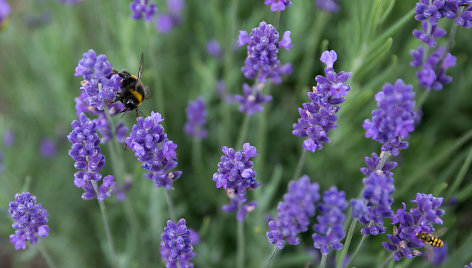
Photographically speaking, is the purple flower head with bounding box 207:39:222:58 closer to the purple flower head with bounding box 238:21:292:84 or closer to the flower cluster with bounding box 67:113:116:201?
the purple flower head with bounding box 238:21:292:84

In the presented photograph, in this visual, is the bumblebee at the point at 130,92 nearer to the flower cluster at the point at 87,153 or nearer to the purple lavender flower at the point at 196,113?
the flower cluster at the point at 87,153

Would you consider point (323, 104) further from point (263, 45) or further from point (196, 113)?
point (196, 113)

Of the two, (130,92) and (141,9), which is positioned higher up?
(141,9)

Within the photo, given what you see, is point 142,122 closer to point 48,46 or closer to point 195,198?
point 195,198

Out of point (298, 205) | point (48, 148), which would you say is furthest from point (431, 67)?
point (48, 148)

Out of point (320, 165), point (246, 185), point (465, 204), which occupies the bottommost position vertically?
point (246, 185)

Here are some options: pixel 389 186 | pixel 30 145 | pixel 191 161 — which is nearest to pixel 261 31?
pixel 389 186
